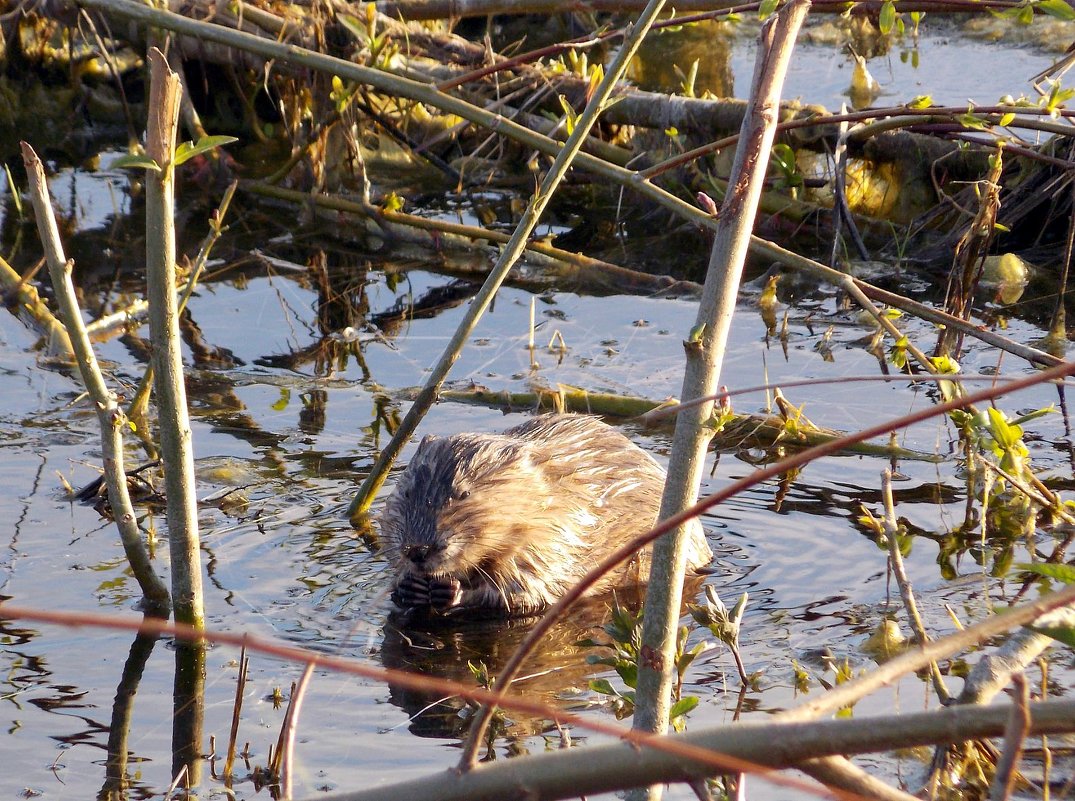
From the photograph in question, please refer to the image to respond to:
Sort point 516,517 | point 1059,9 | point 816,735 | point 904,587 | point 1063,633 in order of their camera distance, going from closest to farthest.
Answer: point 816,735, point 1063,633, point 904,587, point 1059,9, point 516,517

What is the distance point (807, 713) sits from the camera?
4.70 feet

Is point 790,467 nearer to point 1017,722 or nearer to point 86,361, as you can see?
point 1017,722

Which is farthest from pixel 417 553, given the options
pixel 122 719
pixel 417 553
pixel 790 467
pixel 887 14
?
pixel 790 467

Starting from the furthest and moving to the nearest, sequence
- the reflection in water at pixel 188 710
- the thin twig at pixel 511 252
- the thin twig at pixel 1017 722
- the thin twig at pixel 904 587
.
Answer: the thin twig at pixel 511 252
the reflection in water at pixel 188 710
the thin twig at pixel 904 587
the thin twig at pixel 1017 722

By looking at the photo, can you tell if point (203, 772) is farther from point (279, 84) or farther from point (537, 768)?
point (279, 84)

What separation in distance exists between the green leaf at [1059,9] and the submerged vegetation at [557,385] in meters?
0.02

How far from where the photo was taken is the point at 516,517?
4520mm

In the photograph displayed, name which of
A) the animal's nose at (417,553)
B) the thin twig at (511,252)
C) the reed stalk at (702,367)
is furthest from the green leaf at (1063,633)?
the animal's nose at (417,553)

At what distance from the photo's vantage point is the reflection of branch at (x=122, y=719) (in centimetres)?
297

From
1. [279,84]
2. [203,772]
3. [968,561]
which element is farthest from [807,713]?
[279,84]

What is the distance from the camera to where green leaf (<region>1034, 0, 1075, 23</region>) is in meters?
3.12

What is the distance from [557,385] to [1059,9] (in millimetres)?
2972

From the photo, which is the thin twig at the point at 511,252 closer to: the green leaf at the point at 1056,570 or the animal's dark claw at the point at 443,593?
the animal's dark claw at the point at 443,593

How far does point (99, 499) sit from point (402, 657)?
1.46 metres
